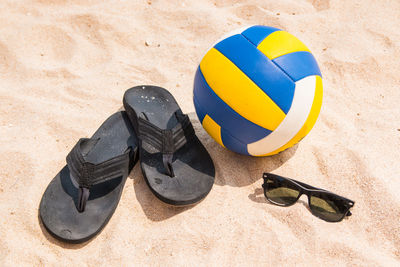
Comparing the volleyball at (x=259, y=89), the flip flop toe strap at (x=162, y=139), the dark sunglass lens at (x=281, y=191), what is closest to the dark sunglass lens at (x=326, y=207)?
the dark sunglass lens at (x=281, y=191)

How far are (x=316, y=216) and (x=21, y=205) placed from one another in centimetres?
190

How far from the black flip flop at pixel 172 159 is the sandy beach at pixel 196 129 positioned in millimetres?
133

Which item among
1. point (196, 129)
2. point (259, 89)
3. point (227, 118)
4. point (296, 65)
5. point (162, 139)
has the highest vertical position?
point (296, 65)

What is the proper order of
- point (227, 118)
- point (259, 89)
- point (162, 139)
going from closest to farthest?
point (259, 89)
point (227, 118)
point (162, 139)

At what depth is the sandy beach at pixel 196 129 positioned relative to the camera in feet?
7.49

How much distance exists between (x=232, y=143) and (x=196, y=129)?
58cm

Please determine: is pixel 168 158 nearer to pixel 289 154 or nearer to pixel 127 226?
pixel 127 226

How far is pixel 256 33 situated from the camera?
2441 mm

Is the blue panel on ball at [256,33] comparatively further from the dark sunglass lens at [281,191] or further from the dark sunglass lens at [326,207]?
the dark sunglass lens at [326,207]

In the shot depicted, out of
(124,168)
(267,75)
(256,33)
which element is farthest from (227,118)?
(124,168)

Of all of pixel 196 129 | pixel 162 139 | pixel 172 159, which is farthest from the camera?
pixel 196 129

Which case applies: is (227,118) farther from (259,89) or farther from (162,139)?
(162,139)

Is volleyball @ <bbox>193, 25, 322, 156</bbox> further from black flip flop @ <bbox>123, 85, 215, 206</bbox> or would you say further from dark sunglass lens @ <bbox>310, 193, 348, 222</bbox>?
dark sunglass lens @ <bbox>310, 193, 348, 222</bbox>

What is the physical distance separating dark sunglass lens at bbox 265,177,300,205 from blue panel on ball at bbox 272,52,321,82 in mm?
698
